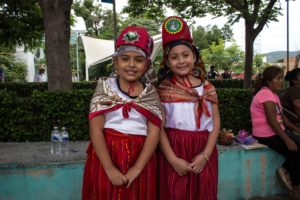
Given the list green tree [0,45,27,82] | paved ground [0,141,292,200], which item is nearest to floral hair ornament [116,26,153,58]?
paved ground [0,141,292,200]

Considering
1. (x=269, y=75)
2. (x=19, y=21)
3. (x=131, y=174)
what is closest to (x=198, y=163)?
(x=131, y=174)

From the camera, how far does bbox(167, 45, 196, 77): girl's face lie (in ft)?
7.75

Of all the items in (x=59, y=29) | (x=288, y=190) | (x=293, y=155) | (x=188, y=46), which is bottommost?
(x=288, y=190)

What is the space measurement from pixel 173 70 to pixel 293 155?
2.18 metres

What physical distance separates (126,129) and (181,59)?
2.09ft

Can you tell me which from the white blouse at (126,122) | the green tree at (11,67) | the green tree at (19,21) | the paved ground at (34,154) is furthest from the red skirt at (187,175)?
the green tree at (11,67)

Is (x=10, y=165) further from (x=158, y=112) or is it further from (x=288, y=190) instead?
(x=288, y=190)

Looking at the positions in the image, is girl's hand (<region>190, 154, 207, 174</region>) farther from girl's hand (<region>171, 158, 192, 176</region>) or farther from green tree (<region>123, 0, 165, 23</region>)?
green tree (<region>123, 0, 165, 23</region>)

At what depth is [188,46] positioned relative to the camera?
2.38 meters

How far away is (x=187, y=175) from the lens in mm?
2389

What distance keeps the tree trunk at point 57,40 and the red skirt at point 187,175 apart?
2968 millimetres

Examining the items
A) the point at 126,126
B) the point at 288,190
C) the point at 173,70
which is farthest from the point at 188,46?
the point at 288,190

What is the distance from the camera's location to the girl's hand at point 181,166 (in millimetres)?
2309

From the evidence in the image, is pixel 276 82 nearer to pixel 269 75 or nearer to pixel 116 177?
pixel 269 75
